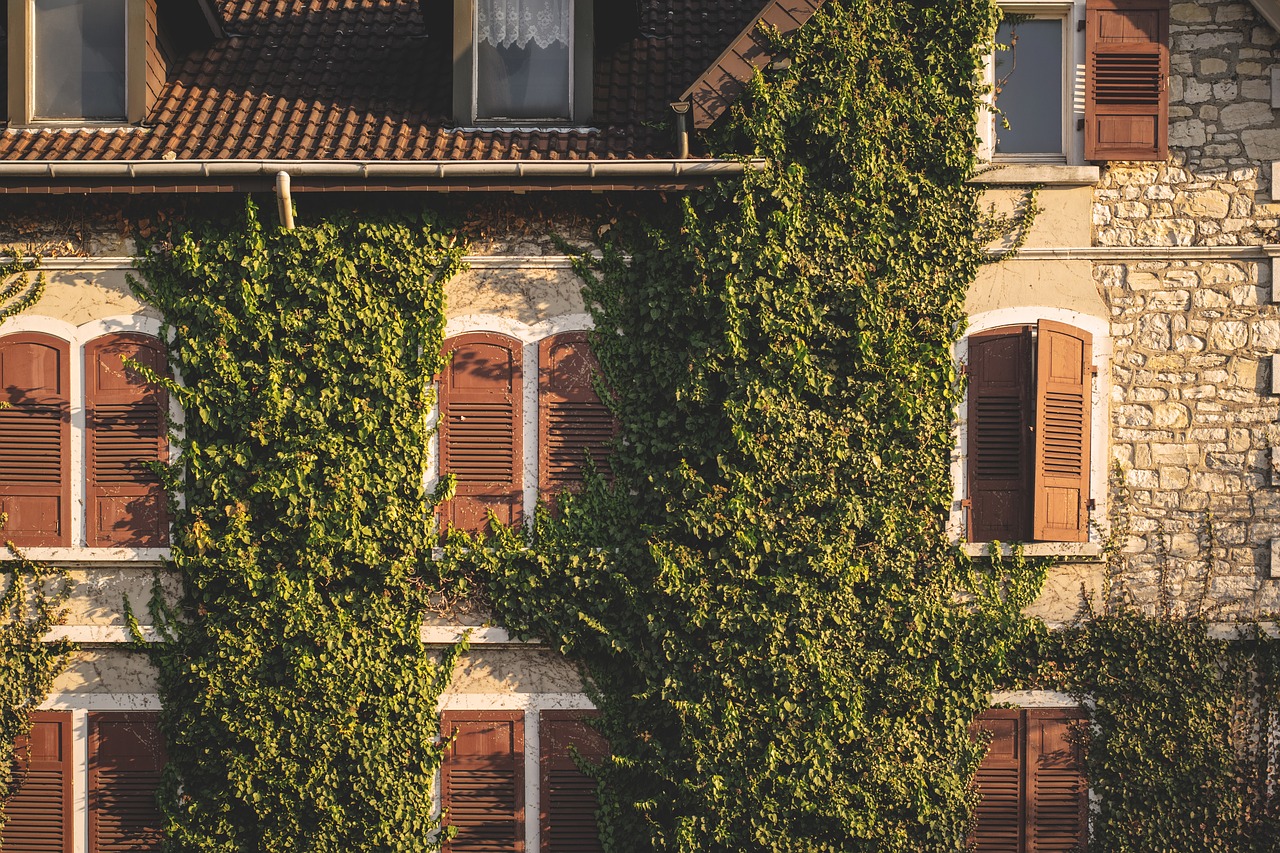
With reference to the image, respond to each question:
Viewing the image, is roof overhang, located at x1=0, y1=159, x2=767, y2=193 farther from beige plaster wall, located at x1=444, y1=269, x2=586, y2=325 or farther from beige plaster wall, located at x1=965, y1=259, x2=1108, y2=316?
beige plaster wall, located at x1=965, y1=259, x2=1108, y2=316

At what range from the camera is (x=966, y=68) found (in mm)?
10148

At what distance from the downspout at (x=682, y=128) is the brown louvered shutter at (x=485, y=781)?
464 cm

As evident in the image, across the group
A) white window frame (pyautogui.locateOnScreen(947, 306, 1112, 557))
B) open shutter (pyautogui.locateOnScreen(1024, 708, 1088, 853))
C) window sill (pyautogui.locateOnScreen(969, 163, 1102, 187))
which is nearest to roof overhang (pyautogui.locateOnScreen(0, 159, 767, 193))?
window sill (pyautogui.locateOnScreen(969, 163, 1102, 187))

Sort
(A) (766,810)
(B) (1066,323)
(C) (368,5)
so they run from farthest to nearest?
(C) (368,5), (B) (1066,323), (A) (766,810)

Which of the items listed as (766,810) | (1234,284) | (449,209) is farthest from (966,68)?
(766,810)

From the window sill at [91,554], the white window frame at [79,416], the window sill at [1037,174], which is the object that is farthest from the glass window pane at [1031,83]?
the window sill at [91,554]

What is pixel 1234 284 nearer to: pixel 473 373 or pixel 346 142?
pixel 473 373

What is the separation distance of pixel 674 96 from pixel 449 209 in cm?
210

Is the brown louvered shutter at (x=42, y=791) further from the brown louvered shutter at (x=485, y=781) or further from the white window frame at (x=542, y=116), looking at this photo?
the white window frame at (x=542, y=116)

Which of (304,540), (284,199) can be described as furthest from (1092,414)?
(284,199)

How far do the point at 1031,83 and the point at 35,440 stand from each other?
880 centimetres

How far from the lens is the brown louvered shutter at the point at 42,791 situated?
10.3 metres

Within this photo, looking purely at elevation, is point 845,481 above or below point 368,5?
below

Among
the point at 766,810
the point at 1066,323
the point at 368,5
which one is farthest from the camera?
the point at 368,5
